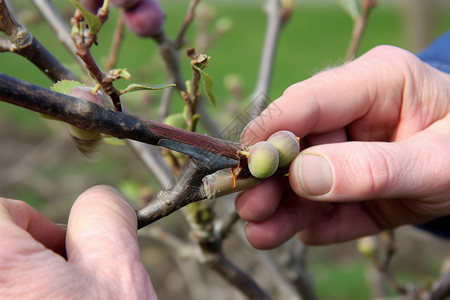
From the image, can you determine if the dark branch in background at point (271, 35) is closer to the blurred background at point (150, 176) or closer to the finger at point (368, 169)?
the blurred background at point (150, 176)

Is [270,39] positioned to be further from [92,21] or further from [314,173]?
[92,21]

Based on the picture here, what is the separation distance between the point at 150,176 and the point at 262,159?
8.94ft

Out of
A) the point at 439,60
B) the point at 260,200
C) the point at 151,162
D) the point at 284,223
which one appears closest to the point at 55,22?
the point at 151,162

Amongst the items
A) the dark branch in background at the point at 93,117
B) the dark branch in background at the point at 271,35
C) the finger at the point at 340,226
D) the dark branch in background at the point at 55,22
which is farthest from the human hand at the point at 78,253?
the dark branch in background at the point at 271,35

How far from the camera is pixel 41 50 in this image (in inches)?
36.5

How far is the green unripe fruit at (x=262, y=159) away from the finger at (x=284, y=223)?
0.38 meters


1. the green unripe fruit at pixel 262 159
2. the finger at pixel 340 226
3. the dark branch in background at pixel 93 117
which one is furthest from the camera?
the finger at pixel 340 226

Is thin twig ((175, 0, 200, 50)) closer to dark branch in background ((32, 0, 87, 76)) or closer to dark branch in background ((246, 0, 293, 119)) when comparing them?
dark branch in background ((32, 0, 87, 76))

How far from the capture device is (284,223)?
1271 millimetres

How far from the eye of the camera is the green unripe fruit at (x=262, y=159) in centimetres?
86

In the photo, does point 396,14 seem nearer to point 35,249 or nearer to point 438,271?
point 438,271

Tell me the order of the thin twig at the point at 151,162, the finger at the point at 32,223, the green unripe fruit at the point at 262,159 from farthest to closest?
1. the thin twig at the point at 151,162
2. the green unripe fruit at the point at 262,159
3. the finger at the point at 32,223

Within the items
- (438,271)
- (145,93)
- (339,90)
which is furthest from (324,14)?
(339,90)

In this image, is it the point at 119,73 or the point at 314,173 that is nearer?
the point at 119,73
